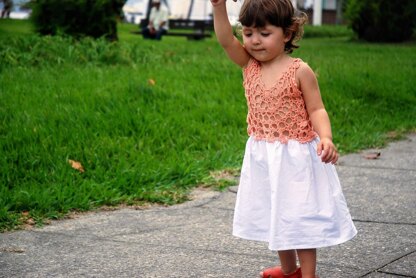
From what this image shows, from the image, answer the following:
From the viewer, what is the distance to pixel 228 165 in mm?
6340

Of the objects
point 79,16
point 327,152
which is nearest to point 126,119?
point 327,152

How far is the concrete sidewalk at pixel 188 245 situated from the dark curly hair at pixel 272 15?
1.06 metres

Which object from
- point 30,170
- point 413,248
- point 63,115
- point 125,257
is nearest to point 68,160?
point 30,170

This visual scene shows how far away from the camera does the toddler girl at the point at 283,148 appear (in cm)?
346

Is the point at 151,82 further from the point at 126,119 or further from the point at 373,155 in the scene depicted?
the point at 373,155

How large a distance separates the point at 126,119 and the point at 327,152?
3591 millimetres

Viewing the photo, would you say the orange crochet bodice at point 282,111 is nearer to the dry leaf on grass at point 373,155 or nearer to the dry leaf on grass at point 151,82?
the dry leaf on grass at point 373,155

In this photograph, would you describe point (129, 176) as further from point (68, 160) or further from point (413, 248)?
point (413, 248)

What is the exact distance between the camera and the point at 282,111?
3.55m

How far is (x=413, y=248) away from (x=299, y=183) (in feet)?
3.51

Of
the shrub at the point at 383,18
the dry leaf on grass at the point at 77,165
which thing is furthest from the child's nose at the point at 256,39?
the shrub at the point at 383,18

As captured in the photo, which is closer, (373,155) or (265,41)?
(265,41)

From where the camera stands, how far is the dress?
3.45 m

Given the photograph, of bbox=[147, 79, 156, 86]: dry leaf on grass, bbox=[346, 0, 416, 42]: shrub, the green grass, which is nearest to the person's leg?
the green grass
